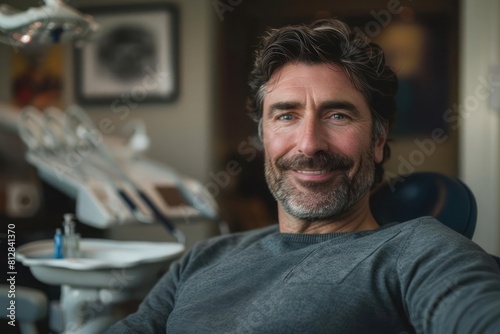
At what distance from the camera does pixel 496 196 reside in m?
2.06

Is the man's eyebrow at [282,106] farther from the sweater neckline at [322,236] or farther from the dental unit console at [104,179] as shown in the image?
the dental unit console at [104,179]

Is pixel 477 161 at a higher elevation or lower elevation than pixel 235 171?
higher

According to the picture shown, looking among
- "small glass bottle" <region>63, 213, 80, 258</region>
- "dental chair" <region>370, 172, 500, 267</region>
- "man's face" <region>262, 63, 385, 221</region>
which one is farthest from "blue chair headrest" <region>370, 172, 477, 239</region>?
"small glass bottle" <region>63, 213, 80, 258</region>

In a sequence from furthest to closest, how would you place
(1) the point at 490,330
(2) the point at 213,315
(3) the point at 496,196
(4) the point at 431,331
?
(3) the point at 496,196, (2) the point at 213,315, (4) the point at 431,331, (1) the point at 490,330

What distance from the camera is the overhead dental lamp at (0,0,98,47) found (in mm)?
1587

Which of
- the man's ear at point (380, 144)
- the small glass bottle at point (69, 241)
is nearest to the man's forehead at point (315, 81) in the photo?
the man's ear at point (380, 144)

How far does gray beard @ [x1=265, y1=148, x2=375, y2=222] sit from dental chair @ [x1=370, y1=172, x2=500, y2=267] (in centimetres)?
11

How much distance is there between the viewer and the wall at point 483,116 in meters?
2.05

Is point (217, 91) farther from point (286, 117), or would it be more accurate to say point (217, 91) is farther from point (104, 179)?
point (286, 117)

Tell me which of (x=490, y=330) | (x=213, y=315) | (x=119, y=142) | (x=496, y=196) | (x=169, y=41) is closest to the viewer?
(x=490, y=330)

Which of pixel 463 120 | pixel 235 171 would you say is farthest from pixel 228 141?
A: pixel 463 120

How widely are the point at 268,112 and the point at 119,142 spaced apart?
5.56 feet

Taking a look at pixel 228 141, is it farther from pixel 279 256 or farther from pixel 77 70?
pixel 279 256

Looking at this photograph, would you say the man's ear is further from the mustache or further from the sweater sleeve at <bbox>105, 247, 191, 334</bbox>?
the sweater sleeve at <bbox>105, 247, 191, 334</bbox>
